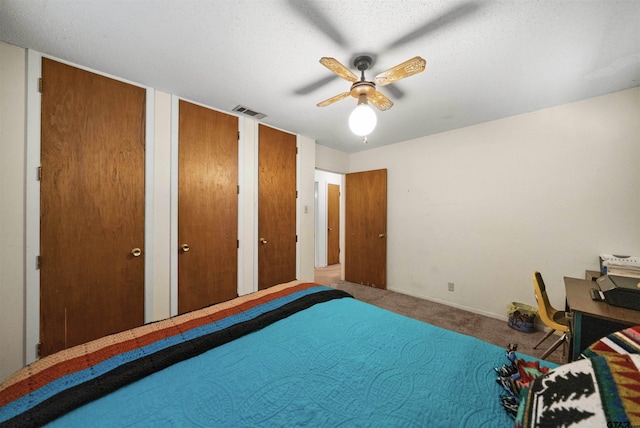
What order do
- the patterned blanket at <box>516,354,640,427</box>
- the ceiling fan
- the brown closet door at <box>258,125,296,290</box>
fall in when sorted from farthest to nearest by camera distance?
1. the brown closet door at <box>258,125,296,290</box>
2. the ceiling fan
3. the patterned blanket at <box>516,354,640,427</box>

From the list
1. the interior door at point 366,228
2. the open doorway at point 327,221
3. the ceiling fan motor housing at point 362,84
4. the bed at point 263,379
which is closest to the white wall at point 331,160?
the interior door at point 366,228

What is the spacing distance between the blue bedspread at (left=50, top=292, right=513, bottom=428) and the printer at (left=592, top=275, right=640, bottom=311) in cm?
111

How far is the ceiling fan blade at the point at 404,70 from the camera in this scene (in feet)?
4.52

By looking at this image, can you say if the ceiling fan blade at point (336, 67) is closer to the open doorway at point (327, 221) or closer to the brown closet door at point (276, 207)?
the brown closet door at point (276, 207)

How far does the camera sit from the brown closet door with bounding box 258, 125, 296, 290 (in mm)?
3080

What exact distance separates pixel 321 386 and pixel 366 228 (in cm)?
342

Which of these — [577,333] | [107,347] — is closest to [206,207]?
[107,347]

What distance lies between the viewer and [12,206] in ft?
5.41

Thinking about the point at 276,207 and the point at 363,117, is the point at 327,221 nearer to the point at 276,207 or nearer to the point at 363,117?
the point at 276,207

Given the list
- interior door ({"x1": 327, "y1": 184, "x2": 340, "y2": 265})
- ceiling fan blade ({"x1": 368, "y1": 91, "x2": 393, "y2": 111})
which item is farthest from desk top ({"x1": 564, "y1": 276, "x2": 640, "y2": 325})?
interior door ({"x1": 327, "y1": 184, "x2": 340, "y2": 265})

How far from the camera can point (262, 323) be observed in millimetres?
1390

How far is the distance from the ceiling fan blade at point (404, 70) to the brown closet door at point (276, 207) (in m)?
1.88

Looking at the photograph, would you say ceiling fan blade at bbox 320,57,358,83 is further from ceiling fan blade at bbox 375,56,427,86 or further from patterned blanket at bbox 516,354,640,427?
patterned blanket at bbox 516,354,640,427

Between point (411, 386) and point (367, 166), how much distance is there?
3755 millimetres
